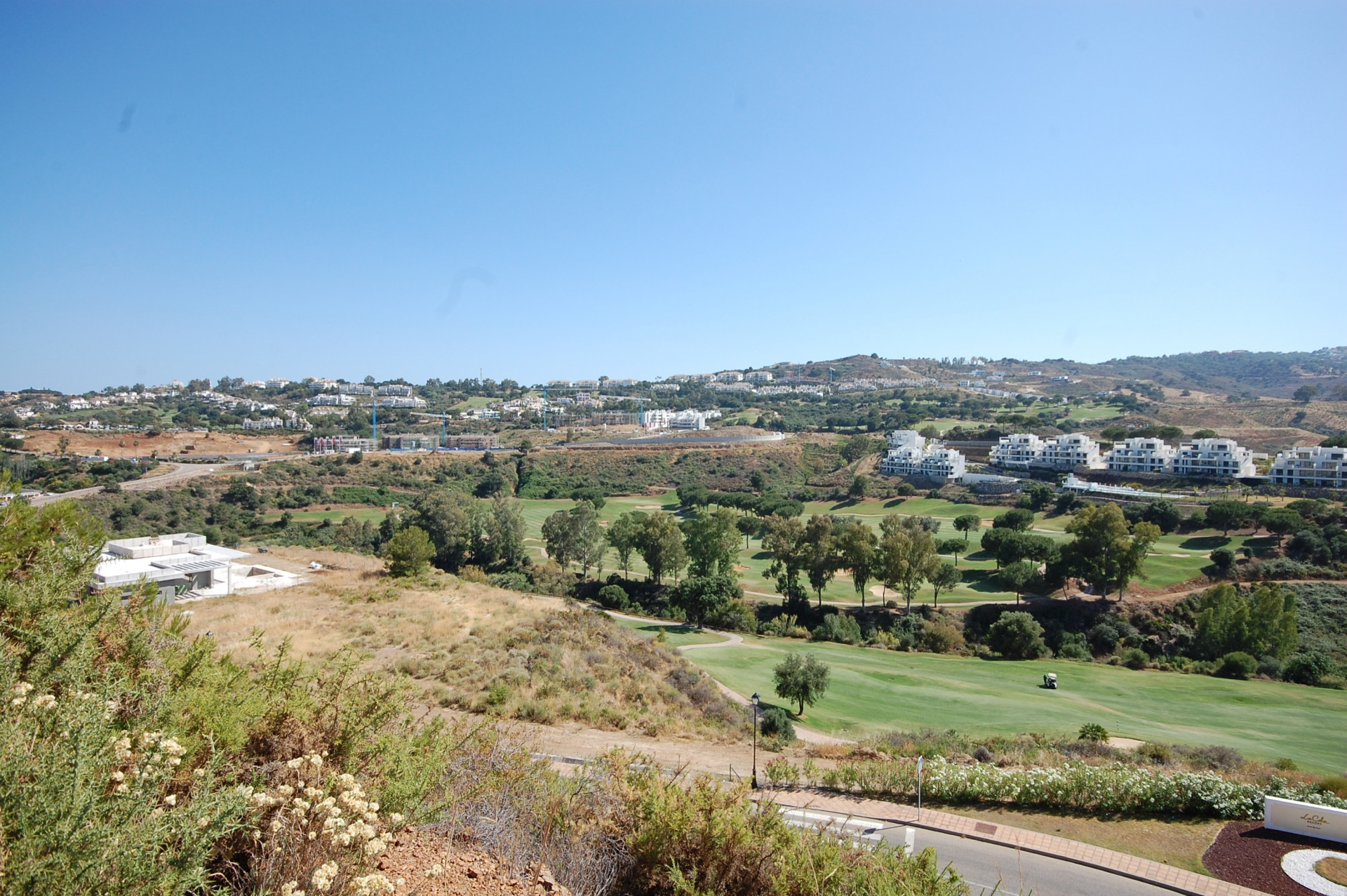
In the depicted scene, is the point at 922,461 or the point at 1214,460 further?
the point at 922,461

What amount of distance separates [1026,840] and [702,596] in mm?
22932

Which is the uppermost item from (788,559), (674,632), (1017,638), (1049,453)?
(1049,453)

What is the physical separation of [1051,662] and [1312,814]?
20.0 m

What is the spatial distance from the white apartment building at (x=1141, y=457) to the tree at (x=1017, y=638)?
3951 centimetres

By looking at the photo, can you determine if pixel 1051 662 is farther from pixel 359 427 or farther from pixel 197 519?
pixel 359 427

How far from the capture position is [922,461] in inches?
2645

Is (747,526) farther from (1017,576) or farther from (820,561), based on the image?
(1017,576)

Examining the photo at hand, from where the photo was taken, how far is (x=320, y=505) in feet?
168

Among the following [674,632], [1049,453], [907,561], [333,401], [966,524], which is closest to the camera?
[674,632]

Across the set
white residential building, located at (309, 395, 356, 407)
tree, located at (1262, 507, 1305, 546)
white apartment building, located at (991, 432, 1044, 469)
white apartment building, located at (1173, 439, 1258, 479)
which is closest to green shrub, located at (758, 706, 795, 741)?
tree, located at (1262, 507, 1305, 546)

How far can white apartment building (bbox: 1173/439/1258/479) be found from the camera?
176 ft

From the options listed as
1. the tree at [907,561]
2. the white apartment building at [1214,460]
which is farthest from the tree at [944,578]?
the white apartment building at [1214,460]

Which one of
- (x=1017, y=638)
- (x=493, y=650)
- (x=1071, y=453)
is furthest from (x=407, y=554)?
(x=1071, y=453)

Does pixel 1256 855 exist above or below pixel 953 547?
above
